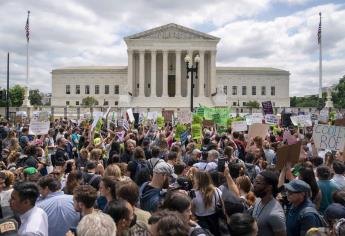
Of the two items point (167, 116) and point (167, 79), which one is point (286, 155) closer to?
point (167, 116)

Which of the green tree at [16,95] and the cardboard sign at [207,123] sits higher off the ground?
the green tree at [16,95]

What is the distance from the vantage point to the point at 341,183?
780 centimetres

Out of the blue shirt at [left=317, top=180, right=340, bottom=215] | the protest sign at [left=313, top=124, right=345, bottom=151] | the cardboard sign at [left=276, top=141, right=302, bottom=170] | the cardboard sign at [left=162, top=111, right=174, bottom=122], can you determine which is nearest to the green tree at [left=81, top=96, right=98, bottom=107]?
the cardboard sign at [left=162, top=111, right=174, bottom=122]

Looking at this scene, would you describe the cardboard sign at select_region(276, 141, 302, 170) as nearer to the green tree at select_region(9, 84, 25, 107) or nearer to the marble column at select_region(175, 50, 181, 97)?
the marble column at select_region(175, 50, 181, 97)

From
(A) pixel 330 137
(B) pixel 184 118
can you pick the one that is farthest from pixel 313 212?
(B) pixel 184 118

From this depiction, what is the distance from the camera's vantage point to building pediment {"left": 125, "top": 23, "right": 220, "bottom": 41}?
84.6 m

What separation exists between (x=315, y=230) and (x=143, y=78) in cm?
8244

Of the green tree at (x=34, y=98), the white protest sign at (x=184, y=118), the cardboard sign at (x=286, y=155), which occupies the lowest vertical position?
the cardboard sign at (x=286, y=155)

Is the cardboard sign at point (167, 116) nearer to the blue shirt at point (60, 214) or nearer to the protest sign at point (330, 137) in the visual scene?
the protest sign at point (330, 137)

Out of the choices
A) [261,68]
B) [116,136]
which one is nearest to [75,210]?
[116,136]

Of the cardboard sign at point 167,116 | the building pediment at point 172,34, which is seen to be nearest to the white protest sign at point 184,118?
the cardboard sign at point 167,116

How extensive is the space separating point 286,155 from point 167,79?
3179 inches

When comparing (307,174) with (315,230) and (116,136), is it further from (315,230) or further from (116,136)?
(116,136)

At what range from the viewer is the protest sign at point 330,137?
31.4ft
